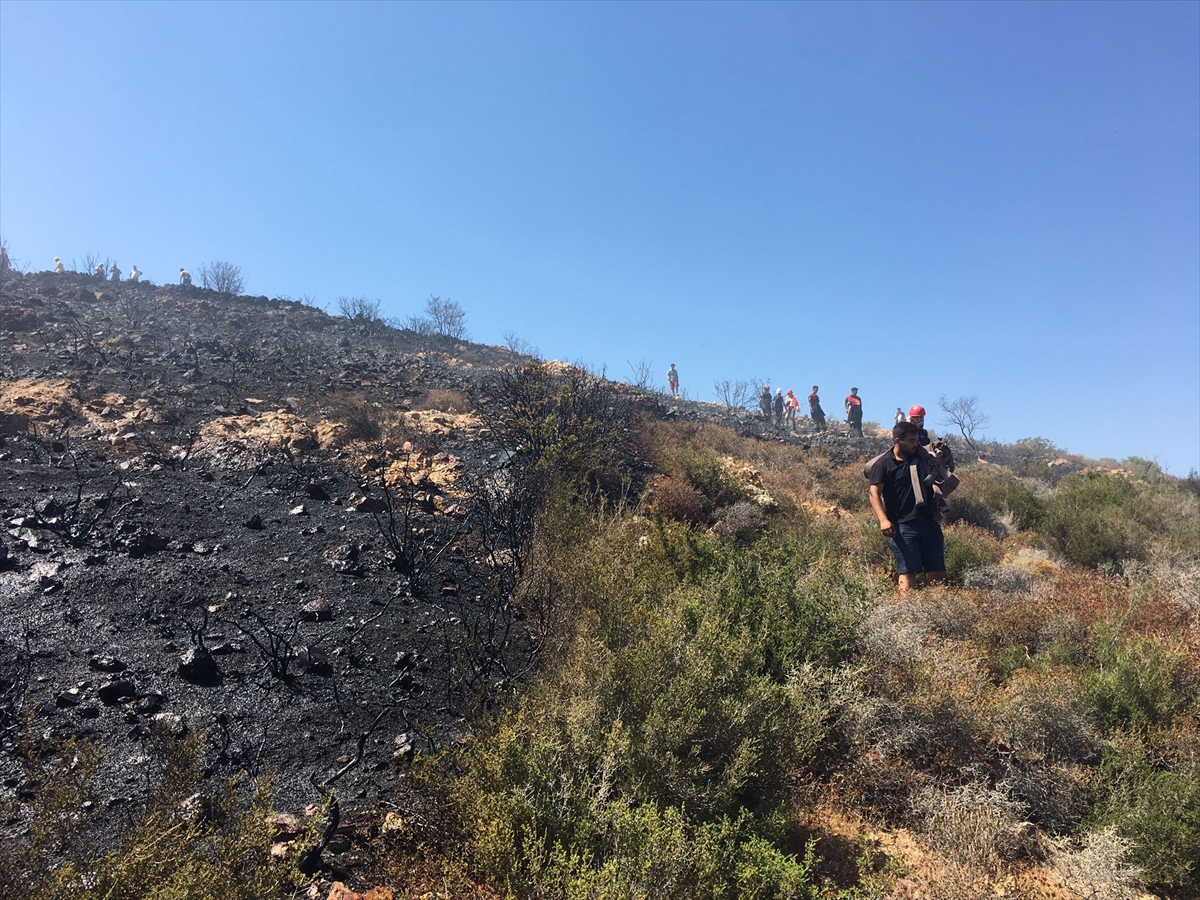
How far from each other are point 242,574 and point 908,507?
5.56 m

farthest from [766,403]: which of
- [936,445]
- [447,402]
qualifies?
[936,445]

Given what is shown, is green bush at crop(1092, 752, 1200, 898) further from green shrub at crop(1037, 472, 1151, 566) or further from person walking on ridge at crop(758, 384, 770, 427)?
person walking on ridge at crop(758, 384, 770, 427)

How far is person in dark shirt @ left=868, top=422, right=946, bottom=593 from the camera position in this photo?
16.6 feet

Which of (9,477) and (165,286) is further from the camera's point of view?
(165,286)

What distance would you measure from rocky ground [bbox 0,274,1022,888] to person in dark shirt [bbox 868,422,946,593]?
3.08m

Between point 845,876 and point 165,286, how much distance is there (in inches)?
1241

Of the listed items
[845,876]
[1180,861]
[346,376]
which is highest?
[346,376]

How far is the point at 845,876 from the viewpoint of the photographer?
2.55 m

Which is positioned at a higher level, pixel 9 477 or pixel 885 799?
pixel 9 477

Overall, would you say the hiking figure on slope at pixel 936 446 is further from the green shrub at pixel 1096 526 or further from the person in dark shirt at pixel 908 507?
the green shrub at pixel 1096 526

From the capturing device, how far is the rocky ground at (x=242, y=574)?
3402 mm

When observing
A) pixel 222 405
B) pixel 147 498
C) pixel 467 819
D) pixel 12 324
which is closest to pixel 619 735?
pixel 467 819

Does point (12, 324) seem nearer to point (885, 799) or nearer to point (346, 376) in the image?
point (346, 376)

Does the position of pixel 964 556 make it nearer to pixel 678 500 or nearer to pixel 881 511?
pixel 881 511
